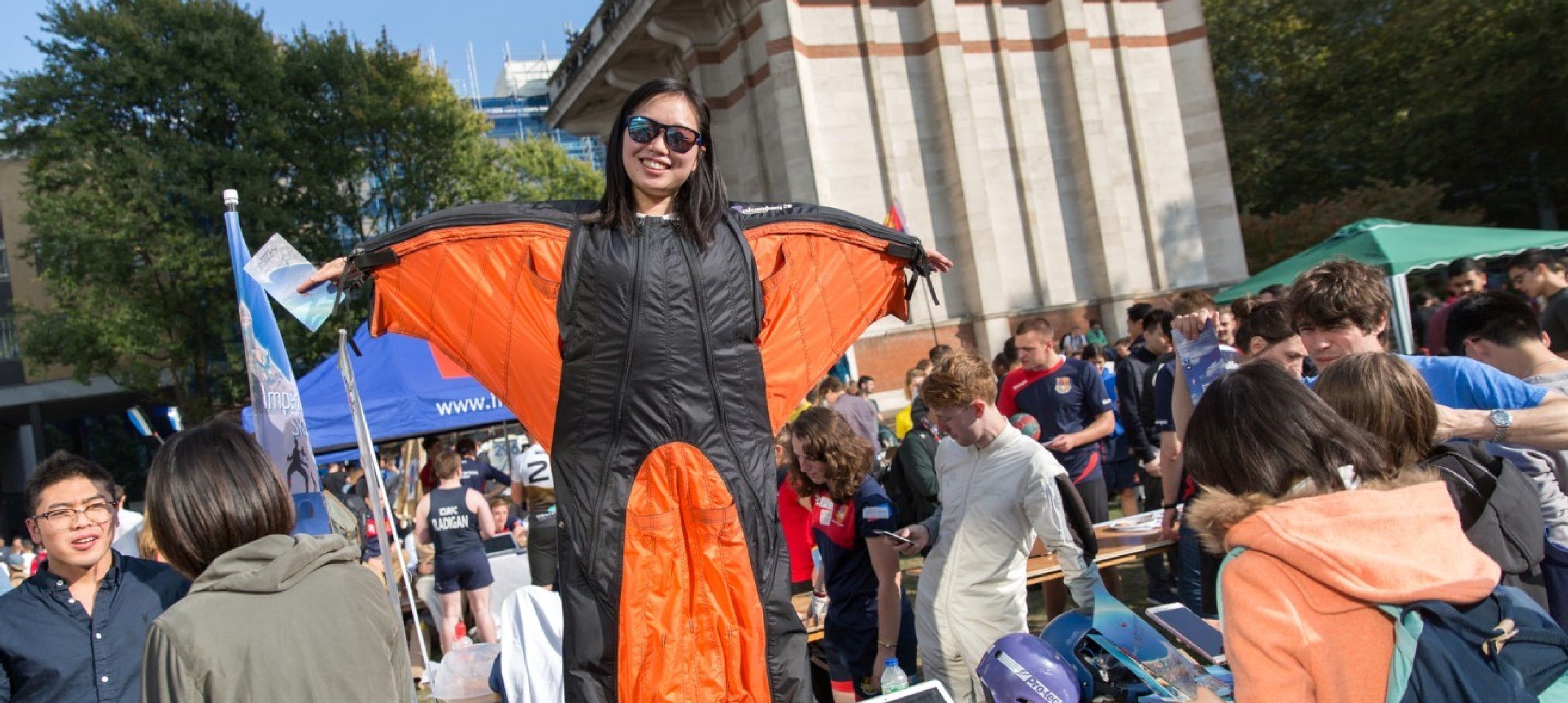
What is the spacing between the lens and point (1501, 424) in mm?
3082

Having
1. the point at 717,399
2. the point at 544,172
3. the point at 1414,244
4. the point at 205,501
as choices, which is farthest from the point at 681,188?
the point at 544,172

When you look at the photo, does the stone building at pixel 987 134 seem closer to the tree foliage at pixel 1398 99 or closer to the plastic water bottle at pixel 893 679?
the tree foliage at pixel 1398 99

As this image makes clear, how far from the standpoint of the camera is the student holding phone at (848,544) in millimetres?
4773

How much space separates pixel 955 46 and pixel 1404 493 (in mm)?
19520

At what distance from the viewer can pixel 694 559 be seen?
2.86m

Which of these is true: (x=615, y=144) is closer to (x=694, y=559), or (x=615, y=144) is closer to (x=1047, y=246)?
(x=694, y=559)

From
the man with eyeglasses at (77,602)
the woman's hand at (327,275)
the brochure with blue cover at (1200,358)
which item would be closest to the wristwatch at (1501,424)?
the brochure with blue cover at (1200,358)

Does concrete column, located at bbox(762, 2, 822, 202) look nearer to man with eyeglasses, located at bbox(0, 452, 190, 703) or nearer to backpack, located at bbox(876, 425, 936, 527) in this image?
backpack, located at bbox(876, 425, 936, 527)

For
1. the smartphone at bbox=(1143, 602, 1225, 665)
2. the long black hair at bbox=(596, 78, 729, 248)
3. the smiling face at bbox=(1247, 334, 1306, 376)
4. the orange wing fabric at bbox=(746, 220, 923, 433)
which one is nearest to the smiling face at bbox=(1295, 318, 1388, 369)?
the smiling face at bbox=(1247, 334, 1306, 376)

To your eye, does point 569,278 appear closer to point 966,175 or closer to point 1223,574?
point 1223,574

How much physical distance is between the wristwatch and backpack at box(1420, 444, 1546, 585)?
77 millimetres

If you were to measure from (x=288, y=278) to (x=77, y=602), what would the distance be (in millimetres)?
1553

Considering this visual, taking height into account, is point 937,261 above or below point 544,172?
below

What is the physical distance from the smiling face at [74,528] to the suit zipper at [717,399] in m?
2.22
